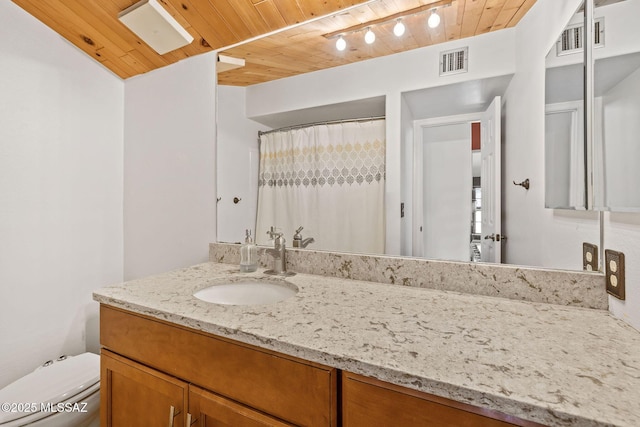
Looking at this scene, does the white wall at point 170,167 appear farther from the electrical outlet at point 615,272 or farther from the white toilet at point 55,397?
the electrical outlet at point 615,272

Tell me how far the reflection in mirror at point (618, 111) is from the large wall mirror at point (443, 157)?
8cm

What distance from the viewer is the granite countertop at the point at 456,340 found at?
1.54ft

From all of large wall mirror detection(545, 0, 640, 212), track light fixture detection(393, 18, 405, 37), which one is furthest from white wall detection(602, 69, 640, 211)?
track light fixture detection(393, 18, 405, 37)

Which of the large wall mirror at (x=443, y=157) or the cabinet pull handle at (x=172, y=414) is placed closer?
the cabinet pull handle at (x=172, y=414)

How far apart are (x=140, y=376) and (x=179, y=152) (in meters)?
1.22

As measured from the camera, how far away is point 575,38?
0.85 m

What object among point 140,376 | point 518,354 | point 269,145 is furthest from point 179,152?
point 518,354

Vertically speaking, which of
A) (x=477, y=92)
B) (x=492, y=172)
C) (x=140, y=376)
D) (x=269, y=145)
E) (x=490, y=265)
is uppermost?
(x=477, y=92)

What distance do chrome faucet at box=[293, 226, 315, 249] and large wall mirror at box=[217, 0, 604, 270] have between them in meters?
0.02

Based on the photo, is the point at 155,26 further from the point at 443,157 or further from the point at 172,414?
the point at 172,414

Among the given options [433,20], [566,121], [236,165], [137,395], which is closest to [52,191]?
[236,165]

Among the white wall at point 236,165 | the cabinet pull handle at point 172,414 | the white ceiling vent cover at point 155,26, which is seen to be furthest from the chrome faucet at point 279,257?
the white ceiling vent cover at point 155,26

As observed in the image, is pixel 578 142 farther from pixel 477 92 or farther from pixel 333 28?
pixel 333 28

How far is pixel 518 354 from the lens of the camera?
59 cm
